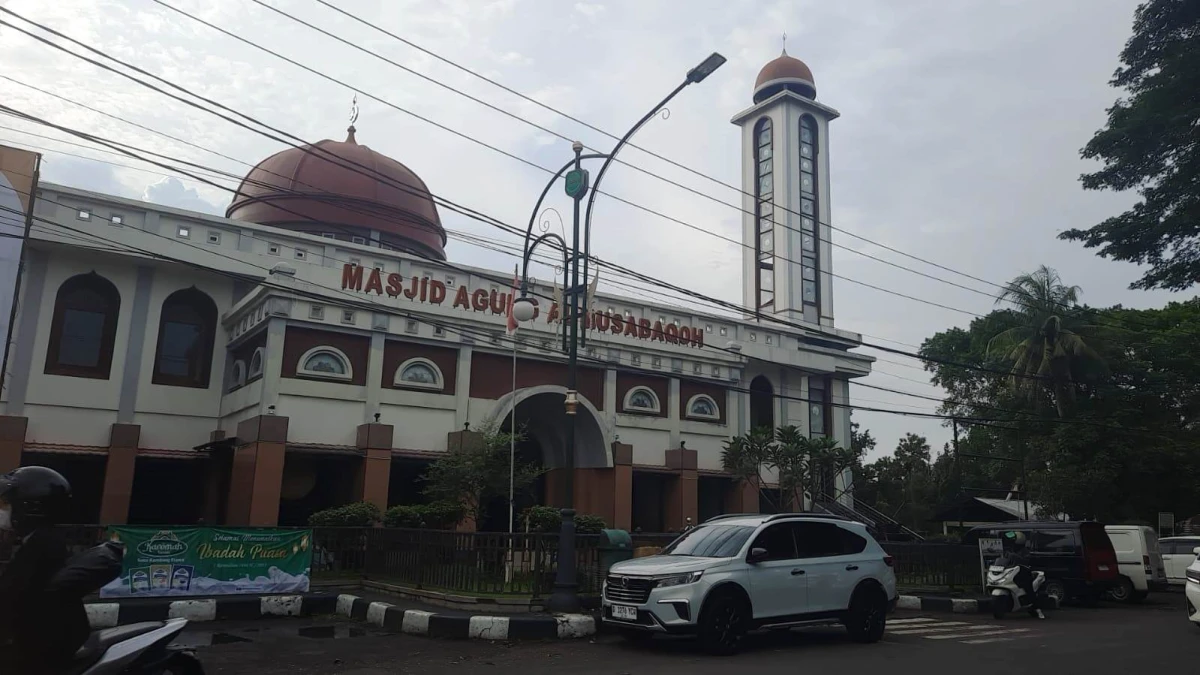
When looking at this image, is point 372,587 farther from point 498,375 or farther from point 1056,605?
point 1056,605

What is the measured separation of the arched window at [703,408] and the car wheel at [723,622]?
66.8 feet

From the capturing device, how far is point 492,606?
13289mm

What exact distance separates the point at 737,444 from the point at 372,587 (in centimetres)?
1564

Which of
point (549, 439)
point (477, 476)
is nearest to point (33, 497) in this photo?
point (477, 476)

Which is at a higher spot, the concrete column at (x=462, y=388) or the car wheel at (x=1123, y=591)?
the concrete column at (x=462, y=388)

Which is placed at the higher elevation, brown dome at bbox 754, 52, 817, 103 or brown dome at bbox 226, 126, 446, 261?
brown dome at bbox 754, 52, 817, 103

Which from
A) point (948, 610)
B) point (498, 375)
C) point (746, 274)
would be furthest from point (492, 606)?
point (746, 274)

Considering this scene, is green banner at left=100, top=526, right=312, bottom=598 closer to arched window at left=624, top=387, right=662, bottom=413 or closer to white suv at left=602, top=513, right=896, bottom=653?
white suv at left=602, top=513, right=896, bottom=653

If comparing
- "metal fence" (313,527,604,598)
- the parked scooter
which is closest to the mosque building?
"metal fence" (313,527,604,598)

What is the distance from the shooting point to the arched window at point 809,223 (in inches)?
1597

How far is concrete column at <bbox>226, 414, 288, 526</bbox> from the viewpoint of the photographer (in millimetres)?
21406

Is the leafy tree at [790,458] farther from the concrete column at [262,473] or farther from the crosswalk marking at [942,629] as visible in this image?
the concrete column at [262,473]

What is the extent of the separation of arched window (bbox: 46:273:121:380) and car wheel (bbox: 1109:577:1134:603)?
28.1 meters

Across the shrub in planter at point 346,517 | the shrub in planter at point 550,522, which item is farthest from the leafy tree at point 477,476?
the shrub in planter at point 346,517
